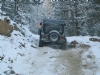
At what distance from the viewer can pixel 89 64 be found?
11.5 metres

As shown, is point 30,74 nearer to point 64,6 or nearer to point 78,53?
point 78,53

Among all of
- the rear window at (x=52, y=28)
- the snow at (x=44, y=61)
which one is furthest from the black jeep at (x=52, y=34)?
the snow at (x=44, y=61)

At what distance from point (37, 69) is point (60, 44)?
22.8 ft

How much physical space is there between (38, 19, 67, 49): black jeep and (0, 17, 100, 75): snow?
5.82 feet

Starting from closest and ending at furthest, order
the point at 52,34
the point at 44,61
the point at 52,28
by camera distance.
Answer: the point at 44,61 < the point at 52,34 < the point at 52,28

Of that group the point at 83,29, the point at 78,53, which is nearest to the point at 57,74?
the point at 78,53

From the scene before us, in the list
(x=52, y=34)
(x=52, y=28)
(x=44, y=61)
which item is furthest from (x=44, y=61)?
(x=52, y=28)

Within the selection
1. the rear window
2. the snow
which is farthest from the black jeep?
the snow

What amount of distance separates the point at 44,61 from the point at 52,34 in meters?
4.36

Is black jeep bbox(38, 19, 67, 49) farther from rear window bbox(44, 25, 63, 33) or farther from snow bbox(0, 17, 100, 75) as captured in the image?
snow bbox(0, 17, 100, 75)

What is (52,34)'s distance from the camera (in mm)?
16078

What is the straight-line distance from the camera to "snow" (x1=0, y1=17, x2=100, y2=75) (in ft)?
33.9

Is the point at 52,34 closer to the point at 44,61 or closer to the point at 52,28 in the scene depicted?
the point at 52,28

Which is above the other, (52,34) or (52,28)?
(52,28)
